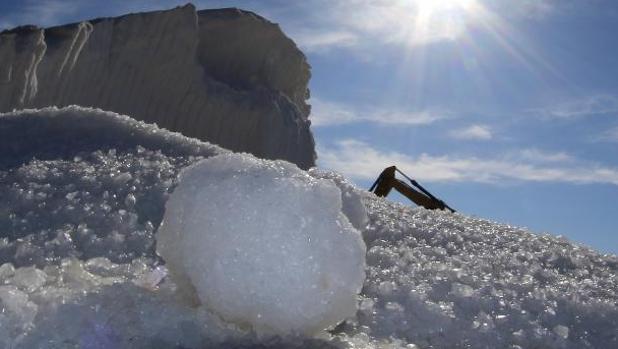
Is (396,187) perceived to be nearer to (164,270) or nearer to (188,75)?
(188,75)

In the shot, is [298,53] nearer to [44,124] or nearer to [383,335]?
[44,124]

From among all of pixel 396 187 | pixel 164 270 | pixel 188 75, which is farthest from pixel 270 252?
pixel 188 75

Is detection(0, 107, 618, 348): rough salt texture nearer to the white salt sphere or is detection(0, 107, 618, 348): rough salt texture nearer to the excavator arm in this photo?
the white salt sphere

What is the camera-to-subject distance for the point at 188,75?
42.0 feet

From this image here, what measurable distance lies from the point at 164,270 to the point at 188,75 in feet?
36.6

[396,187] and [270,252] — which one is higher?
[396,187]

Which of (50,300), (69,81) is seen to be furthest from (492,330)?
(69,81)

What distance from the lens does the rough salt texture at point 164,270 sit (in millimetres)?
1633

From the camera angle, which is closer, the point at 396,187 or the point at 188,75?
the point at 396,187

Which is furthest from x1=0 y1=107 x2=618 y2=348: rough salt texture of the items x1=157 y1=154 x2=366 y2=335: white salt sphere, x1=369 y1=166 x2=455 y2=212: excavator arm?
x1=369 y1=166 x2=455 y2=212: excavator arm

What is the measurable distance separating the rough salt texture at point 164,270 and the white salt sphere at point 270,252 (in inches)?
2.7

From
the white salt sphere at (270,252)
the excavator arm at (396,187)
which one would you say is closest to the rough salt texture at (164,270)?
the white salt sphere at (270,252)

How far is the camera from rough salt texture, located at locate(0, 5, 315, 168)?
11.4m

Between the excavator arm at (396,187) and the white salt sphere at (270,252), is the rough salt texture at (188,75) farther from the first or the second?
the white salt sphere at (270,252)
